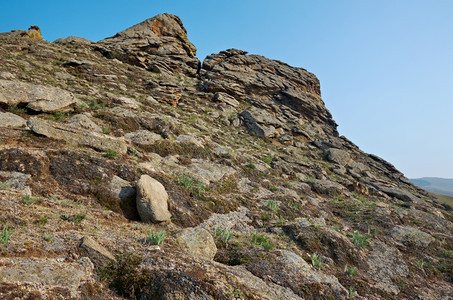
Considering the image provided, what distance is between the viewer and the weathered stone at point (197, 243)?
7.54m

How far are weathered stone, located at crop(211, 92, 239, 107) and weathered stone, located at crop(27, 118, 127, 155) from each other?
89.7 feet

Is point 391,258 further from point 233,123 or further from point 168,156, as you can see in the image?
point 233,123

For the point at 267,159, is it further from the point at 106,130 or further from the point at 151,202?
the point at 151,202

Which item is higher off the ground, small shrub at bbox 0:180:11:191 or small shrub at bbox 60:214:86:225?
small shrub at bbox 0:180:11:191

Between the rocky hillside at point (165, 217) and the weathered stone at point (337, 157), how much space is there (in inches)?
312

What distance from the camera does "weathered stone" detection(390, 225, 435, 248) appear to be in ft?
48.6

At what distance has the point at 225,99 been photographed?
39.9 m

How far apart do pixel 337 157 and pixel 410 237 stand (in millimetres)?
21946

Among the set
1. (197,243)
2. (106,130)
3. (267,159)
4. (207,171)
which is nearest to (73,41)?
(106,130)

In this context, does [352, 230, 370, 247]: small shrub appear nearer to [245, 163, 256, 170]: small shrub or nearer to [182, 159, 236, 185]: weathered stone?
[182, 159, 236, 185]: weathered stone

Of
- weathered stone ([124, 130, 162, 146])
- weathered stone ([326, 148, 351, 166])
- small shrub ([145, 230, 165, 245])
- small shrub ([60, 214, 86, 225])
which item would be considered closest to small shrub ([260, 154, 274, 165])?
weathered stone ([124, 130, 162, 146])

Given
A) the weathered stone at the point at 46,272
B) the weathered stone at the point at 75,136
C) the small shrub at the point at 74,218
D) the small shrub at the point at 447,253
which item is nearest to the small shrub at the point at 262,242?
the weathered stone at the point at 46,272

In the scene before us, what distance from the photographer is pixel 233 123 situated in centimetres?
3456

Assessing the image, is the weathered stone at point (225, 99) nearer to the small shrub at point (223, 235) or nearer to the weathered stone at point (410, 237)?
the weathered stone at point (410, 237)
